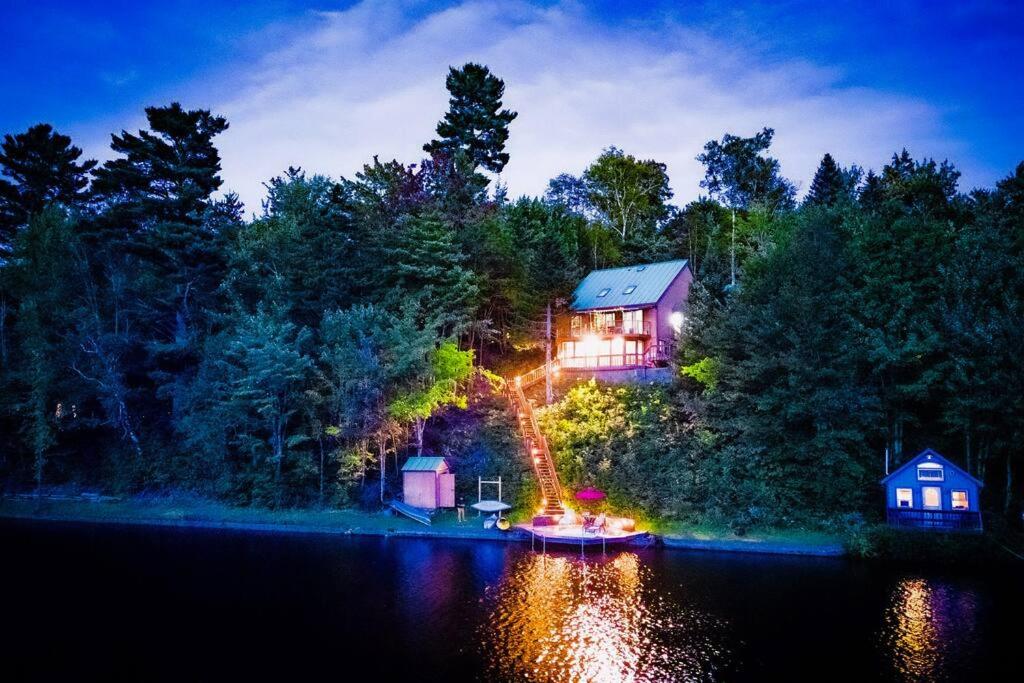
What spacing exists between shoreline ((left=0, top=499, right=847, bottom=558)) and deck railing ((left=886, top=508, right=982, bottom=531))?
3.77 meters

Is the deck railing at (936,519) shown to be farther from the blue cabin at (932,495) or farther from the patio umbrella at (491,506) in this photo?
the patio umbrella at (491,506)

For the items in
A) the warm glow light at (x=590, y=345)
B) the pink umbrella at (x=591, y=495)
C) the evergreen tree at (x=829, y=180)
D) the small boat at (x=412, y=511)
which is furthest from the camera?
the evergreen tree at (x=829, y=180)

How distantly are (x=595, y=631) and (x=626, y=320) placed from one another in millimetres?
33644

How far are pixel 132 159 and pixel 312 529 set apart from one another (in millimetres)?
36308

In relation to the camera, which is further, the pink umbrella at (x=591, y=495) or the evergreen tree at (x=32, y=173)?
the evergreen tree at (x=32, y=173)

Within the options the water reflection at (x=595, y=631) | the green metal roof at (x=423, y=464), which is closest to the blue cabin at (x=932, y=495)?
the water reflection at (x=595, y=631)

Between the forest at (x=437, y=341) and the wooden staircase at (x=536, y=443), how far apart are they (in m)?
1.08

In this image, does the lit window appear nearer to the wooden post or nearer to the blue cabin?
the blue cabin

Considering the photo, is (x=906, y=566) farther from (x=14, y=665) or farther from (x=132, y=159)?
(x=132, y=159)

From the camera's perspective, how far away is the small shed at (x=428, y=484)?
146 ft

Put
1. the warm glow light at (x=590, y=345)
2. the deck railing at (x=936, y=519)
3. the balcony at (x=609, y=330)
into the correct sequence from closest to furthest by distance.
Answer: the deck railing at (x=936, y=519)
the balcony at (x=609, y=330)
the warm glow light at (x=590, y=345)

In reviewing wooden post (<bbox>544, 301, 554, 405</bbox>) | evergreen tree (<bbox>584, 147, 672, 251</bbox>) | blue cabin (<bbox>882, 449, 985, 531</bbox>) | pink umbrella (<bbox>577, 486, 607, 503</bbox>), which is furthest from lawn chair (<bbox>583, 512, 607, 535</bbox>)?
evergreen tree (<bbox>584, 147, 672, 251</bbox>)

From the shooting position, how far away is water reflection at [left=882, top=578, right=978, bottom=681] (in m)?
21.9

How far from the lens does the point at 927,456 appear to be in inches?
1388
